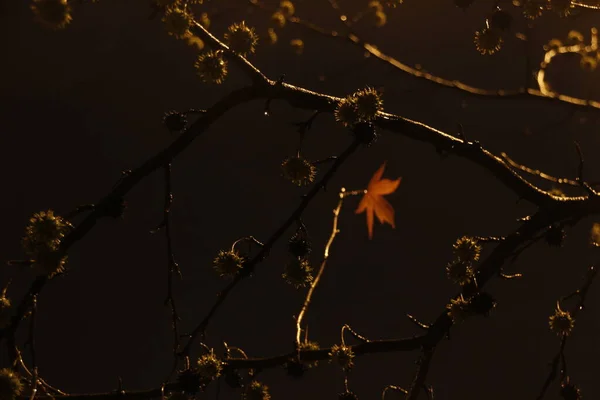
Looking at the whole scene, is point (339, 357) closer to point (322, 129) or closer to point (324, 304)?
point (324, 304)

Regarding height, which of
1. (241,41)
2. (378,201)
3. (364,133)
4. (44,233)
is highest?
(378,201)

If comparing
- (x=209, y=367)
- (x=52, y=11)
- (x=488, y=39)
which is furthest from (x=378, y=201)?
(x=52, y=11)

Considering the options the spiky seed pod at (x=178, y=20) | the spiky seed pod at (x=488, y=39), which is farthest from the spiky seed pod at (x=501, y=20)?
the spiky seed pod at (x=178, y=20)

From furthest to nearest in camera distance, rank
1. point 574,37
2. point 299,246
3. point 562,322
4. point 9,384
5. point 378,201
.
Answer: point 378,201 < point 574,37 < point 562,322 < point 299,246 < point 9,384

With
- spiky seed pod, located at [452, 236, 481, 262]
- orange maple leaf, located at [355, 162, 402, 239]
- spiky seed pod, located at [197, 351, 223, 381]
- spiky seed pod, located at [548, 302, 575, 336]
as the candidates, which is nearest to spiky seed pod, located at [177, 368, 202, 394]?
spiky seed pod, located at [197, 351, 223, 381]

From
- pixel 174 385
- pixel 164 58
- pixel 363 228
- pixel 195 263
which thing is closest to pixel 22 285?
pixel 195 263

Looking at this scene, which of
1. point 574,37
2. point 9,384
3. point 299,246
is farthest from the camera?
point 574,37

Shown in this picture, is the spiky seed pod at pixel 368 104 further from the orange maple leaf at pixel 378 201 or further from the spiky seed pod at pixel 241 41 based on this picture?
the orange maple leaf at pixel 378 201

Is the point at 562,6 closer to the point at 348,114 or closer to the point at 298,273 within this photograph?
the point at 348,114
